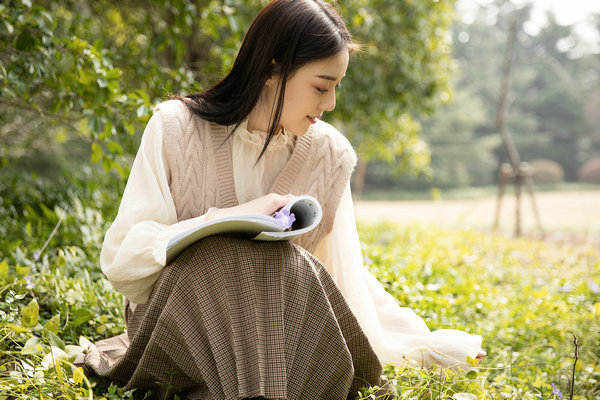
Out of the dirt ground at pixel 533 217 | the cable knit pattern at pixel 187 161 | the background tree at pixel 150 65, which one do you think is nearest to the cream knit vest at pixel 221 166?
the cable knit pattern at pixel 187 161

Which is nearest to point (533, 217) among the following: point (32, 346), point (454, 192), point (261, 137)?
point (454, 192)

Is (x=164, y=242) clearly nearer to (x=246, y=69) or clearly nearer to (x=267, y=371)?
(x=267, y=371)

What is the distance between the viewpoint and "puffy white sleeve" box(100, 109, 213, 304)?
163 centimetres

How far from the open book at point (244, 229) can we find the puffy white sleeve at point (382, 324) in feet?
1.39

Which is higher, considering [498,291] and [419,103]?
[419,103]

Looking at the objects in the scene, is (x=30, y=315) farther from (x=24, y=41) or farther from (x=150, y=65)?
(x=150, y=65)

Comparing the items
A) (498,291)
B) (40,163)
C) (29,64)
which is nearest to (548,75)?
(40,163)

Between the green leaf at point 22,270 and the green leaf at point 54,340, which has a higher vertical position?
the green leaf at point 22,270

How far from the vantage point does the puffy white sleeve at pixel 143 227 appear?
1629 millimetres

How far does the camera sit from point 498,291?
13.2ft

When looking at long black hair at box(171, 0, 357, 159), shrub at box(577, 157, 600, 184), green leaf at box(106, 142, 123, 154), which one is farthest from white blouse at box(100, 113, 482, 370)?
shrub at box(577, 157, 600, 184)

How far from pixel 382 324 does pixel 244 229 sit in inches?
31.5

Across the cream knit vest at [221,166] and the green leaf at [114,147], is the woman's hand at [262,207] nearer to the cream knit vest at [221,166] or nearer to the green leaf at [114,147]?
the cream knit vest at [221,166]

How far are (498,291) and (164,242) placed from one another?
3.03 m
